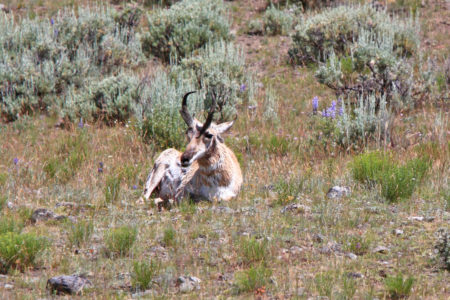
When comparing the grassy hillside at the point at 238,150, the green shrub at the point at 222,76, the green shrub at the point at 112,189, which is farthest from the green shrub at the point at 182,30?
the green shrub at the point at 112,189

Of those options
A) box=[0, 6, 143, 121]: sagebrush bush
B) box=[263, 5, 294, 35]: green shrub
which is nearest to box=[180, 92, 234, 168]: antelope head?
box=[0, 6, 143, 121]: sagebrush bush

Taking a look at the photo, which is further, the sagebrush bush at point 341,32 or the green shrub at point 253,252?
the sagebrush bush at point 341,32

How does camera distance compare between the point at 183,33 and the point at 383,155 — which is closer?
the point at 383,155

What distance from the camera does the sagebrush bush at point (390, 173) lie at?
9.25m

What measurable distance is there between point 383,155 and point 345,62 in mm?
4824

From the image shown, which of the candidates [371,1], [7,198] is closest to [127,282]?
[7,198]

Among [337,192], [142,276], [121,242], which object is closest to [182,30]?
[337,192]

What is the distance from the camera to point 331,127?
12.5m

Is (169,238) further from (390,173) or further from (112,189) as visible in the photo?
(390,173)

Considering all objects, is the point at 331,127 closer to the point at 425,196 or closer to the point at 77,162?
the point at 425,196

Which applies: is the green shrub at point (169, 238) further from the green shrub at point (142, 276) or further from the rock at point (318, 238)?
the rock at point (318, 238)

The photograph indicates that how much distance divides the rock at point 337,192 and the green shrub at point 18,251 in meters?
4.02

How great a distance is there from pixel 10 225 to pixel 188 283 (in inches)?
95.3

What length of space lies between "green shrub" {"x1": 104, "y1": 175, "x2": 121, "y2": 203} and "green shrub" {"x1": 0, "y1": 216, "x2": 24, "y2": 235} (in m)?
1.56
